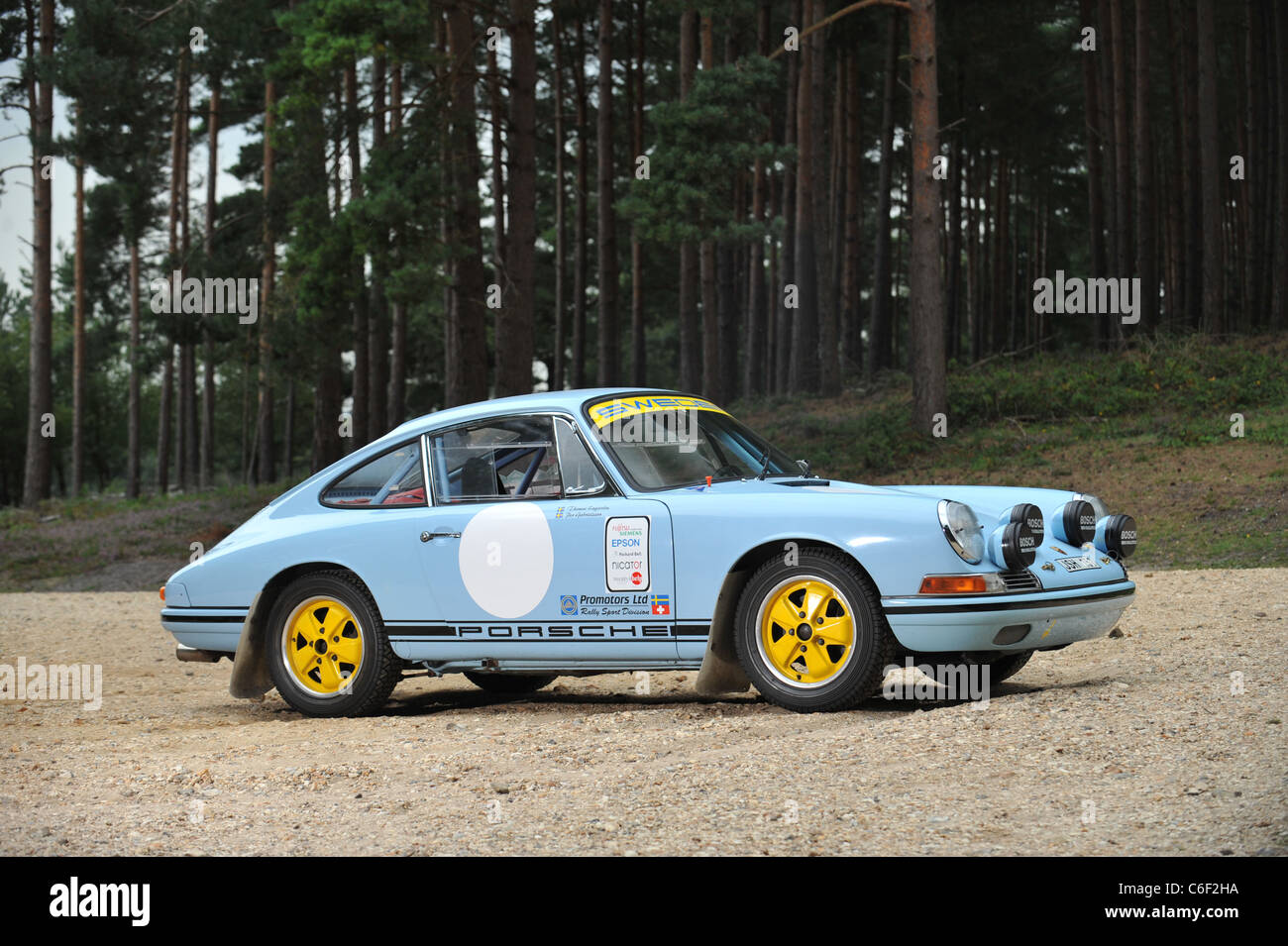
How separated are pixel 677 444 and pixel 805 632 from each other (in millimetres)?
1409

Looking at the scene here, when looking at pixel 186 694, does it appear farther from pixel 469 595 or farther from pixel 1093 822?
pixel 1093 822

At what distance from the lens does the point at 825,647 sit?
6.00m

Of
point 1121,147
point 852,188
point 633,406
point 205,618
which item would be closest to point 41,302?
point 852,188

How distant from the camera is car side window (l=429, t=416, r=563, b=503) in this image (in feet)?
22.5

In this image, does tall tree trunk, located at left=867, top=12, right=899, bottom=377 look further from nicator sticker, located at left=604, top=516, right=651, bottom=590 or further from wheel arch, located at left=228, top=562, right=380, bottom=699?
nicator sticker, located at left=604, top=516, right=651, bottom=590

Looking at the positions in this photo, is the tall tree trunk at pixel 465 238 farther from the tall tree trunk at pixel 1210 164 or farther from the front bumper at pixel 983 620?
the tall tree trunk at pixel 1210 164

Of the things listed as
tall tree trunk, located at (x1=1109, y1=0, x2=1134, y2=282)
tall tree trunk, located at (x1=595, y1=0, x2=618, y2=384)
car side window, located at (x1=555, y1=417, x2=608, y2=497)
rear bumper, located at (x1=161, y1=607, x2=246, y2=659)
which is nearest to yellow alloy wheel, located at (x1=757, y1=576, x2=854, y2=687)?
car side window, located at (x1=555, y1=417, x2=608, y2=497)

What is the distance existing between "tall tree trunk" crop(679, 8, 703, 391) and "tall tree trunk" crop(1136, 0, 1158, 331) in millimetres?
9254

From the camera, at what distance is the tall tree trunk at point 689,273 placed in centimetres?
2788

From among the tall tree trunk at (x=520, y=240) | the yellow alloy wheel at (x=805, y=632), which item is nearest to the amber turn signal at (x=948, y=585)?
the yellow alloy wheel at (x=805, y=632)

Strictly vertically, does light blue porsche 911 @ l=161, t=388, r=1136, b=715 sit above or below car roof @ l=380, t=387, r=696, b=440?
below

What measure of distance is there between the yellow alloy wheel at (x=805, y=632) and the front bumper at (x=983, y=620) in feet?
0.87
